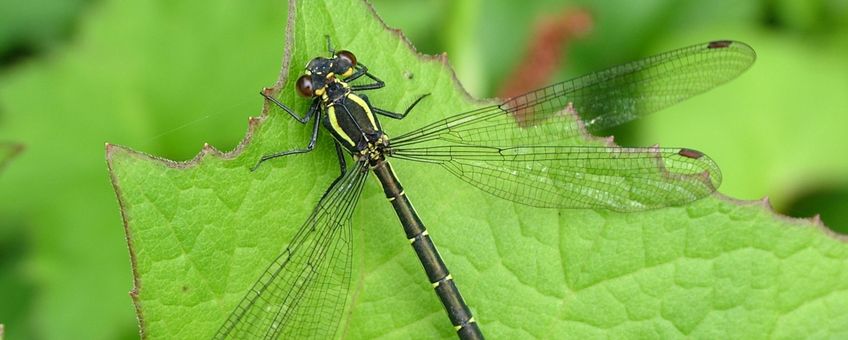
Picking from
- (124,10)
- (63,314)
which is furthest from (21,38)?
(63,314)

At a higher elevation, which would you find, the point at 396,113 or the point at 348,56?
the point at 348,56

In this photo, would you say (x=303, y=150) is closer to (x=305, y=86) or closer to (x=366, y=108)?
(x=305, y=86)

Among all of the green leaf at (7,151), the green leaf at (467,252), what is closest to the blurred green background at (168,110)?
the green leaf at (7,151)

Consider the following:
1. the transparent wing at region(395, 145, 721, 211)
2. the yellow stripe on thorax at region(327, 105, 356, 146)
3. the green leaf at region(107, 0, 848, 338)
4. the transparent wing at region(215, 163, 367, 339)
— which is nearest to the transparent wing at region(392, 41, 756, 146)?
the transparent wing at region(395, 145, 721, 211)

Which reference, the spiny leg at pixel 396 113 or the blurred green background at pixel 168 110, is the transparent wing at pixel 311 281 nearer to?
the spiny leg at pixel 396 113

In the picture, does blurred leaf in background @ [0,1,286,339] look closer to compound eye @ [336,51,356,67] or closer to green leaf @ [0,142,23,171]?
green leaf @ [0,142,23,171]

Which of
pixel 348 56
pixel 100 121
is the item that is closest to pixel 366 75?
pixel 348 56

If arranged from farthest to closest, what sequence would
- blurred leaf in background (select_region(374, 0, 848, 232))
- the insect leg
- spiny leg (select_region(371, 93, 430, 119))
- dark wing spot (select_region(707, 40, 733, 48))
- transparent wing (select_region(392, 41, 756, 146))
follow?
blurred leaf in background (select_region(374, 0, 848, 232)) < dark wing spot (select_region(707, 40, 733, 48)) < transparent wing (select_region(392, 41, 756, 146)) < the insect leg < spiny leg (select_region(371, 93, 430, 119))

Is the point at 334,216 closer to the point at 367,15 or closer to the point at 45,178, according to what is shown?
the point at 367,15
